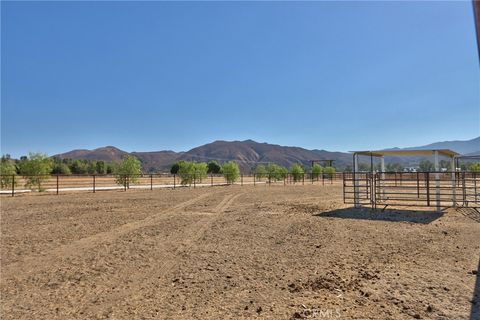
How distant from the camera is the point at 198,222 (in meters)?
10.5

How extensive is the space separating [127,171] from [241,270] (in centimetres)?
2886

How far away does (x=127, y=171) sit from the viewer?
3222 centimetres

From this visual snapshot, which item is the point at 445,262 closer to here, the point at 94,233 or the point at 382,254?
the point at 382,254

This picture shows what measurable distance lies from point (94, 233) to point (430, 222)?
9843mm

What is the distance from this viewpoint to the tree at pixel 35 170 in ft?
82.7

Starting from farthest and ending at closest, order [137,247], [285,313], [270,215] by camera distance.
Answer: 1. [270,215]
2. [137,247]
3. [285,313]

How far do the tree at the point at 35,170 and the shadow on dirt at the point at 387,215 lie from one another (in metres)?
22.3

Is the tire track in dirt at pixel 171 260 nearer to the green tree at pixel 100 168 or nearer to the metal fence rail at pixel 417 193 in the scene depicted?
the metal fence rail at pixel 417 193

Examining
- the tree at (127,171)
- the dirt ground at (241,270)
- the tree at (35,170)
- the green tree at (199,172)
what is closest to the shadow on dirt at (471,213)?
the dirt ground at (241,270)

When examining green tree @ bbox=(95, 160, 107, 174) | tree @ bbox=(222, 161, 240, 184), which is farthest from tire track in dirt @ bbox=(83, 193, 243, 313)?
green tree @ bbox=(95, 160, 107, 174)

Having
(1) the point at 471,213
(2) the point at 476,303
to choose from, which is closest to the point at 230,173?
(1) the point at 471,213

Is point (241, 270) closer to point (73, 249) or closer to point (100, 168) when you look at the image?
point (73, 249)

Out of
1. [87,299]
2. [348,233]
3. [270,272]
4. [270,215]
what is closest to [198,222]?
[270,215]

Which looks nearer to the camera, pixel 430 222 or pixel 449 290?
pixel 449 290
